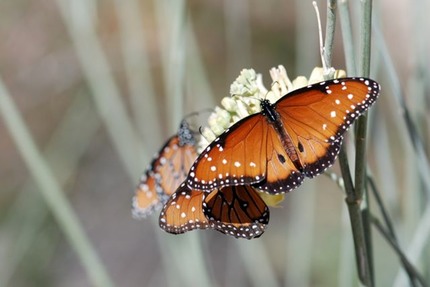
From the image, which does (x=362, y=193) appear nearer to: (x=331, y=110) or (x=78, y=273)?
(x=331, y=110)

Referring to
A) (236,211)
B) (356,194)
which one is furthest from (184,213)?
(356,194)

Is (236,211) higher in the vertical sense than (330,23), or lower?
lower

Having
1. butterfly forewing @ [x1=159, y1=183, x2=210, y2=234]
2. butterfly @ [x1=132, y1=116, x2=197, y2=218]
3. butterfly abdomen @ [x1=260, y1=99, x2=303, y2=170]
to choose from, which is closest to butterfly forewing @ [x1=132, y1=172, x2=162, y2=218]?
butterfly @ [x1=132, y1=116, x2=197, y2=218]

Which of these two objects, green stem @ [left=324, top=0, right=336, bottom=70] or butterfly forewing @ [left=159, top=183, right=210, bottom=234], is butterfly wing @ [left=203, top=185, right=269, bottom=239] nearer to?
butterfly forewing @ [left=159, top=183, right=210, bottom=234]

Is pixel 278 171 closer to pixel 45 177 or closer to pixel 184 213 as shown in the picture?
pixel 184 213

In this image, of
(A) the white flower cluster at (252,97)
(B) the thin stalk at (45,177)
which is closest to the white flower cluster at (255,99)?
(A) the white flower cluster at (252,97)

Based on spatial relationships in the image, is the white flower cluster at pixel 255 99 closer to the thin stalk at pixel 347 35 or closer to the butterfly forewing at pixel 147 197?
the thin stalk at pixel 347 35
